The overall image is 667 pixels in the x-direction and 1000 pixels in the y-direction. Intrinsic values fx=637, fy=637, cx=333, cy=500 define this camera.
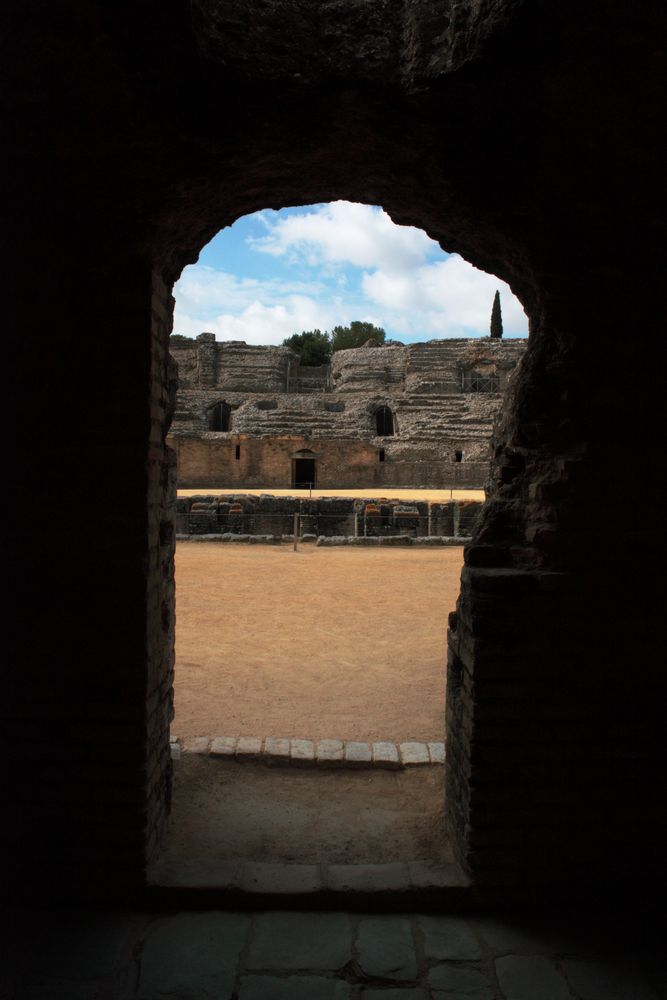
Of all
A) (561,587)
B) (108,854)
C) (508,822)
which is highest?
(561,587)

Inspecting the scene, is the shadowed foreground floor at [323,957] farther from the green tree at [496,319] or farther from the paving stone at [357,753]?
the green tree at [496,319]

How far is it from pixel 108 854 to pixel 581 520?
101 inches

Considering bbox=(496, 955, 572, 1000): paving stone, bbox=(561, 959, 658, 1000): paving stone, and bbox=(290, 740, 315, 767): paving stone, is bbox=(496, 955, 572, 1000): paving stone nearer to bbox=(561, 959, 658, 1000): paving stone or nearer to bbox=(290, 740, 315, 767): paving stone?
bbox=(561, 959, 658, 1000): paving stone

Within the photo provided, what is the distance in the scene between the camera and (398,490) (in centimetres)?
2842

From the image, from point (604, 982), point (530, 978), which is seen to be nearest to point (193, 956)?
point (530, 978)

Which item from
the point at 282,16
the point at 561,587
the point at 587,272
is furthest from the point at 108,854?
the point at 282,16

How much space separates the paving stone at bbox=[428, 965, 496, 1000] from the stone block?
1850 mm

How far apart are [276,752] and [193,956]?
187 centimetres

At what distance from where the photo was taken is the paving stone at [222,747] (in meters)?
4.41

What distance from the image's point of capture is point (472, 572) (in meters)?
2.97

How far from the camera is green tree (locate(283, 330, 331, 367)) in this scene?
56069 millimetres

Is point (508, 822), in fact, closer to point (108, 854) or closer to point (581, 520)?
point (581, 520)

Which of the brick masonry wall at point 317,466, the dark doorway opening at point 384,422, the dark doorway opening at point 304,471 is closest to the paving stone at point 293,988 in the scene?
the brick masonry wall at point 317,466

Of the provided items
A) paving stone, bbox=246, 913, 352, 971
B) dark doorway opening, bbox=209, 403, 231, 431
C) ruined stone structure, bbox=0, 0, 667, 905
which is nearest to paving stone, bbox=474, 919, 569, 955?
ruined stone structure, bbox=0, 0, 667, 905
